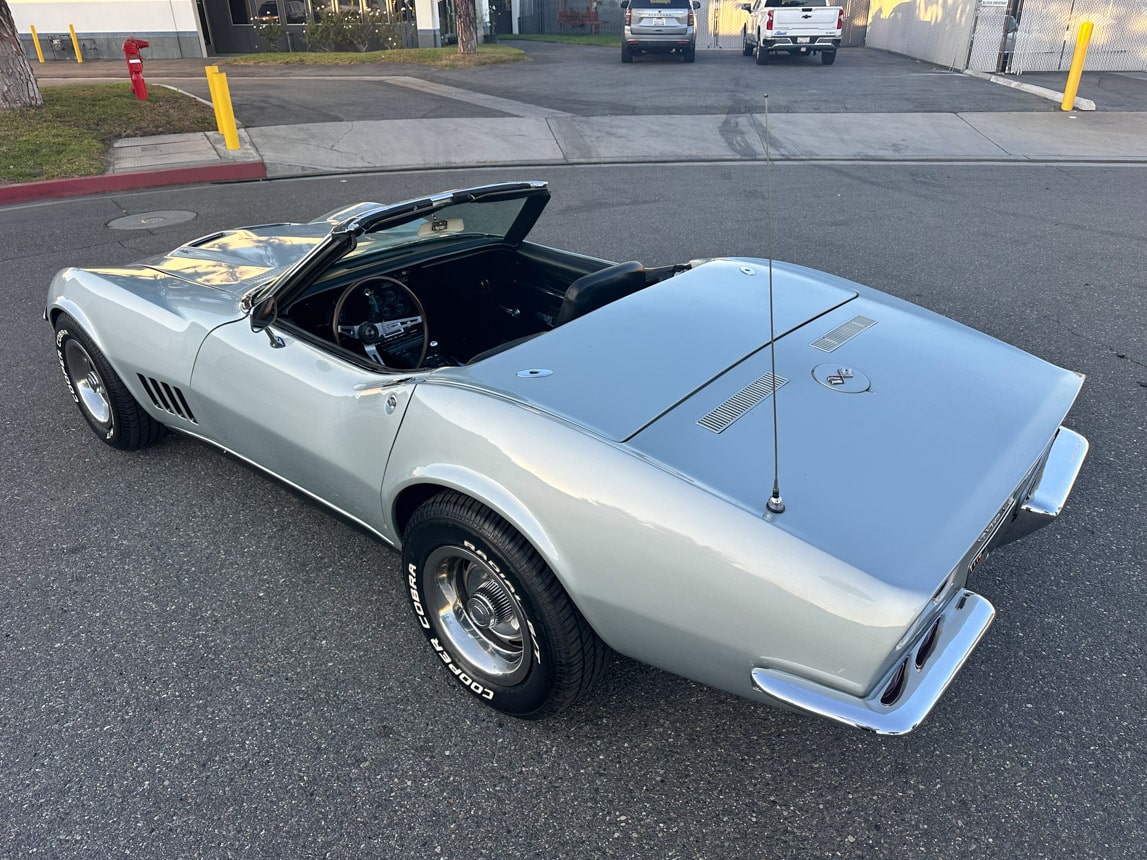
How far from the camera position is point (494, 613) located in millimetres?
2432

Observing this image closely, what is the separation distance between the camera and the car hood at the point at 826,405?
196 centimetres

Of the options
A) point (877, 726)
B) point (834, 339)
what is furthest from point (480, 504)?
point (834, 339)

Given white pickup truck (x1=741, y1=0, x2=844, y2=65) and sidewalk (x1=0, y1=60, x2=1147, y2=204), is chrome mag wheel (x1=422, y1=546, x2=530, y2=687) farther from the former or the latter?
white pickup truck (x1=741, y1=0, x2=844, y2=65)

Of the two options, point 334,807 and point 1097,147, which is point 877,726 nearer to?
point 334,807

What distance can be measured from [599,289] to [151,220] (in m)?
6.89

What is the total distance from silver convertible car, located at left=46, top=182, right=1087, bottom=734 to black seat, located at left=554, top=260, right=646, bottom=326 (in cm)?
1

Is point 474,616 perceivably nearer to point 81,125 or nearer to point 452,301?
point 452,301

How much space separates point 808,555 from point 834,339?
1124 millimetres

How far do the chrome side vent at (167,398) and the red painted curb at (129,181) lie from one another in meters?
7.40

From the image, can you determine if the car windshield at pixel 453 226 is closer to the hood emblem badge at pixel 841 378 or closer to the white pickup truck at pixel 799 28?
the hood emblem badge at pixel 841 378

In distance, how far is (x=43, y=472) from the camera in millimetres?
3801

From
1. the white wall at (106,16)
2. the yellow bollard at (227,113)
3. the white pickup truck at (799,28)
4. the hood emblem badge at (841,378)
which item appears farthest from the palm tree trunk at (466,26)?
the hood emblem badge at (841,378)

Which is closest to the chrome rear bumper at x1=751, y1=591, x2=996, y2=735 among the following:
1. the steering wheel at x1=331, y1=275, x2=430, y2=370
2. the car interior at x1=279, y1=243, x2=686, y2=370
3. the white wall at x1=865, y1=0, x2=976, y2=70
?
the car interior at x1=279, y1=243, x2=686, y2=370

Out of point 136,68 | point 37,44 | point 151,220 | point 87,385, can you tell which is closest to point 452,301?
point 87,385
